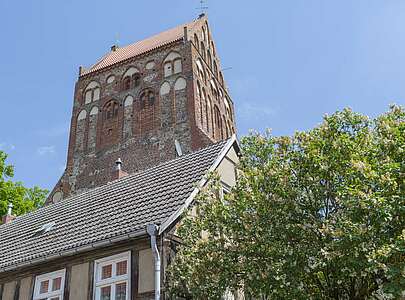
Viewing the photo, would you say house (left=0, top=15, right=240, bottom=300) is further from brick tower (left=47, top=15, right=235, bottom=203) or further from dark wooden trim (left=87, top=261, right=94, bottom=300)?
brick tower (left=47, top=15, right=235, bottom=203)

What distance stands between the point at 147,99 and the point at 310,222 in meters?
27.5

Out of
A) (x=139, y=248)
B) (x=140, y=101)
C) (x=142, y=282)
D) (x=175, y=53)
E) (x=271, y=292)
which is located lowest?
(x=271, y=292)

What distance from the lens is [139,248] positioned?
10.7m

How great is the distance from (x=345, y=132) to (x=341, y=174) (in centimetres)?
103

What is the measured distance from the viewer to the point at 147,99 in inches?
1383

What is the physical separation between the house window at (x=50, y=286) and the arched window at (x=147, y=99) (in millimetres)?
23274

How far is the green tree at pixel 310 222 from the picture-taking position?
764cm

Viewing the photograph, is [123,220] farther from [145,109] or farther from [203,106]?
[145,109]

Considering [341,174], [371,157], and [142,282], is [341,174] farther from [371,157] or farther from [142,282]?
[142,282]

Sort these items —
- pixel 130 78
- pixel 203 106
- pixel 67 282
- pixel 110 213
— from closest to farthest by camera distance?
pixel 67 282
pixel 110 213
pixel 203 106
pixel 130 78

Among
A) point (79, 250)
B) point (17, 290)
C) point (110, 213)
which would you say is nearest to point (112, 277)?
point (79, 250)

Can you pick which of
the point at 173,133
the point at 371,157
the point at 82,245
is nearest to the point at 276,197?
the point at 371,157

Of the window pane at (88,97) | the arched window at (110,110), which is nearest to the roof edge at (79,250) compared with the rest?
the arched window at (110,110)

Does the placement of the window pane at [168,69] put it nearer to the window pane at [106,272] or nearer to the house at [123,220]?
the house at [123,220]
